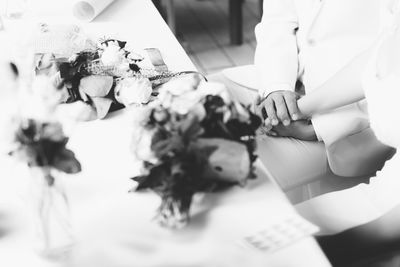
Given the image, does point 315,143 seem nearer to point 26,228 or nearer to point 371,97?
point 371,97

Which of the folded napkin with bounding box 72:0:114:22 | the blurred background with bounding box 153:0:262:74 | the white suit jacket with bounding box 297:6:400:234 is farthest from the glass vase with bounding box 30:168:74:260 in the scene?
the blurred background with bounding box 153:0:262:74

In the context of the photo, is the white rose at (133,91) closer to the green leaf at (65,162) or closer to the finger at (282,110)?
the green leaf at (65,162)

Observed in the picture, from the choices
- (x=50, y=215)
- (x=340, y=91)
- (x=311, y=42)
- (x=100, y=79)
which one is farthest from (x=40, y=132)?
(x=311, y=42)

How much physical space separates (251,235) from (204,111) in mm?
234

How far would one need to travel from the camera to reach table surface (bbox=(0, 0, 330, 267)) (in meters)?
0.89

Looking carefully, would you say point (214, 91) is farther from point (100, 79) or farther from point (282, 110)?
point (282, 110)

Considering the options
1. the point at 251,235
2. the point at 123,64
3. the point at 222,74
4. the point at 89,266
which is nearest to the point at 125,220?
the point at 89,266

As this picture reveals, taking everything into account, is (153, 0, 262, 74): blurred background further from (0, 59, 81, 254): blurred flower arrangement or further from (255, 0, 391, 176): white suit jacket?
(0, 59, 81, 254): blurred flower arrangement

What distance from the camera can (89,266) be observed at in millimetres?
883

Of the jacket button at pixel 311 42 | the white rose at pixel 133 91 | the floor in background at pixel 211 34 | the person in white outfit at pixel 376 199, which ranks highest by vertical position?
the floor in background at pixel 211 34

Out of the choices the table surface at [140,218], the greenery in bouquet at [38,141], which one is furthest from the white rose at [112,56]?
the greenery in bouquet at [38,141]

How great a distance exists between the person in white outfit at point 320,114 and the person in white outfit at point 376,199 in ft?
0.57

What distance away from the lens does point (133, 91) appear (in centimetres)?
124

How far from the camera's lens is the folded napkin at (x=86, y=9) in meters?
1.60
